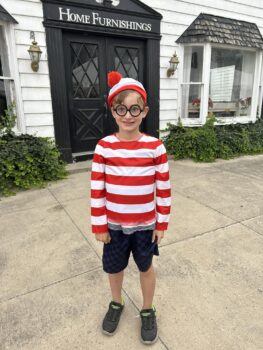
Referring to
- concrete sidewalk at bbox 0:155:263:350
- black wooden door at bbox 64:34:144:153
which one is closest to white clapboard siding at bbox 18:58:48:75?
black wooden door at bbox 64:34:144:153

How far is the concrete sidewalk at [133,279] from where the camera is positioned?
1.80 m

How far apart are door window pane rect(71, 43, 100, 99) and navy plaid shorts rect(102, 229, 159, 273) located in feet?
14.5

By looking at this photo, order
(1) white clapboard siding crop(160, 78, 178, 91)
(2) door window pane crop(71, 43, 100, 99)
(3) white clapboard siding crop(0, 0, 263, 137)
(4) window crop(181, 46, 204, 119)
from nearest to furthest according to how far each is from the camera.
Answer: (3) white clapboard siding crop(0, 0, 263, 137) < (2) door window pane crop(71, 43, 100, 99) < (1) white clapboard siding crop(160, 78, 178, 91) < (4) window crop(181, 46, 204, 119)

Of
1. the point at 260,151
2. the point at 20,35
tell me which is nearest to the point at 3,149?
the point at 20,35

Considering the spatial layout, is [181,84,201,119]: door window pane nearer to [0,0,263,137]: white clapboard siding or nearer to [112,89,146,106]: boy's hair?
[0,0,263,137]: white clapboard siding

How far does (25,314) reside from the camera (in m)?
1.98

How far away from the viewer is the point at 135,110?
1562 mm

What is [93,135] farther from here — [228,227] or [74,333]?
[74,333]

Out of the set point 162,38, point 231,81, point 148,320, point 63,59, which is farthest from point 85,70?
point 148,320

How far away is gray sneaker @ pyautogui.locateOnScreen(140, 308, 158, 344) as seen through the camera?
1745 mm

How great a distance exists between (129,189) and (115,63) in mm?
4804

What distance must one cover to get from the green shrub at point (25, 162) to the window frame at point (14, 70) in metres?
0.23

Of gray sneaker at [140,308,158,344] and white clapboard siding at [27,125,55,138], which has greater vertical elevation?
white clapboard siding at [27,125,55,138]

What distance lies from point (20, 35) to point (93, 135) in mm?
2226
